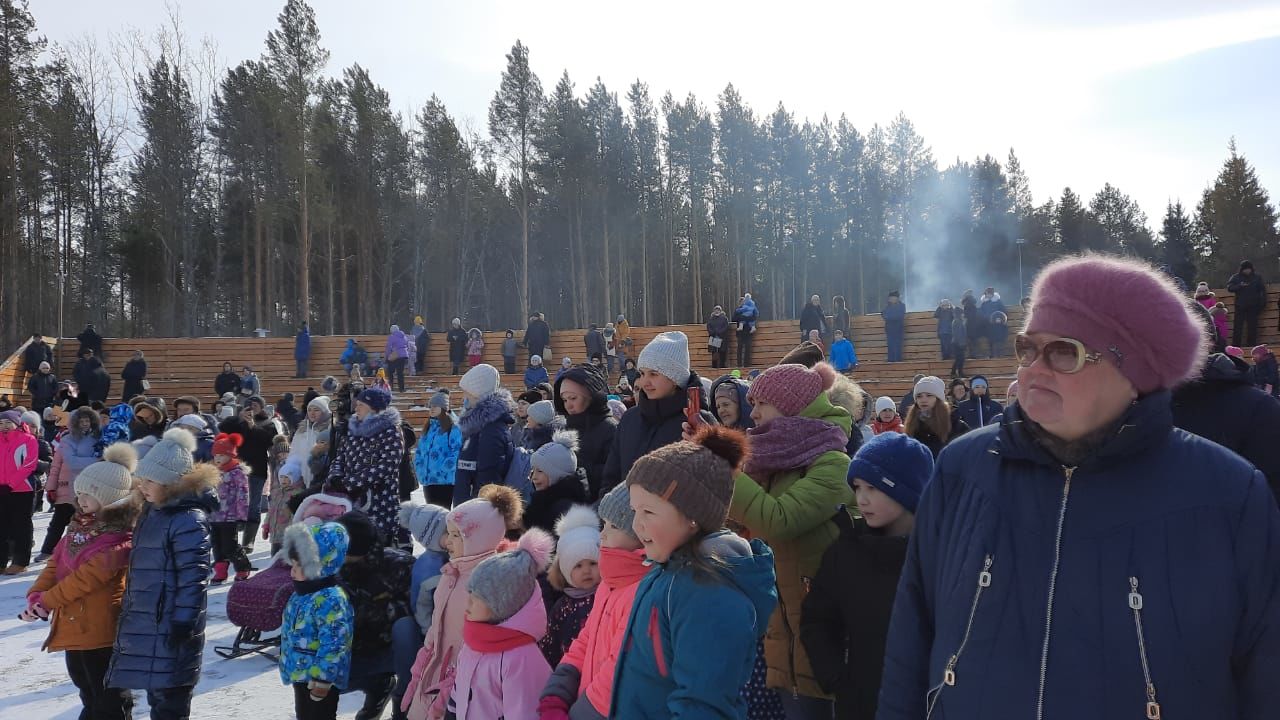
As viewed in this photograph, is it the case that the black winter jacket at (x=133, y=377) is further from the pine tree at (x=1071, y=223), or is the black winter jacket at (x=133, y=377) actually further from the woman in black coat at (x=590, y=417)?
the pine tree at (x=1071, y=223)

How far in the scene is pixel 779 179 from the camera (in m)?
48.2

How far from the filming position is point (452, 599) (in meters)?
3.54

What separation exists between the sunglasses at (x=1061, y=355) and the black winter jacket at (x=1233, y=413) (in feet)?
4.60

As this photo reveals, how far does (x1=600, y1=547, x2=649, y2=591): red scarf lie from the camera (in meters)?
2.64

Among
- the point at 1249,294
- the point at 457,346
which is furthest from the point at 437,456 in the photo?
the point at 457,346

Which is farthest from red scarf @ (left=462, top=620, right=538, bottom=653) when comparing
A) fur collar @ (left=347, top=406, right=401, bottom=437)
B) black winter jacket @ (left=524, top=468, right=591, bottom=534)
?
fur collar @ (left=347, top=406, right=401, bottom=437)

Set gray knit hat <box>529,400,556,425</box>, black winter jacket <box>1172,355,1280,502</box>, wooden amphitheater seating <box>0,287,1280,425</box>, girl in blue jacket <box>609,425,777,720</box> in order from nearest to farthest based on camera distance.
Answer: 1. girl in blue jacket <box>609,425,777,720</box>
2. black winter jacket <box>1172,355,1280,502</box>
3. gray knit hat <box>529,400,556,425</box>
4. wooden amphitheater seating <box>0,287,1280,425</box>

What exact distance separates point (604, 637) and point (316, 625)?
175cm

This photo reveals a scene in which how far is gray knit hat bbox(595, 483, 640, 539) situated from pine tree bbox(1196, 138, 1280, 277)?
48.7 meters

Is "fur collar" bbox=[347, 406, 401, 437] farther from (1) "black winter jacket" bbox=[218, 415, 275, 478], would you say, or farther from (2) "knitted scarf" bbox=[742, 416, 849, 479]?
(1) "black winter jacket" bbox=[218, 415, 275, 478]

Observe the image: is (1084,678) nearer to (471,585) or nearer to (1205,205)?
(471,585)

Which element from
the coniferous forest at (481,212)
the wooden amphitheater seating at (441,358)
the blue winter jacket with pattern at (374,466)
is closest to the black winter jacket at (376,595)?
the blue winter jacket with pattern at (374,466)

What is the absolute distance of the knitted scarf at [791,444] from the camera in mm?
3100

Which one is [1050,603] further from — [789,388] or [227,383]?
[227,383]
